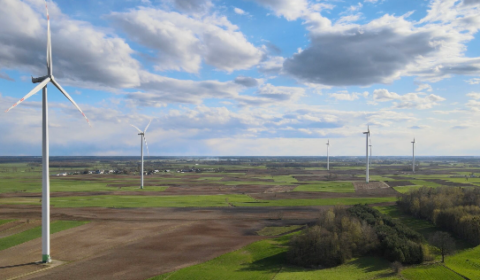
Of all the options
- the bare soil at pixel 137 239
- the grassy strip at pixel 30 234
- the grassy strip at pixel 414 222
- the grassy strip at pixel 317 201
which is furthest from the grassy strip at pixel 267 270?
the grassy strip at pixel 317 201

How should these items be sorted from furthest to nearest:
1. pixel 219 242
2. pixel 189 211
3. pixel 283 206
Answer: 1. pixel 283 206
2. pixel 189 211
3. pixel 219 242

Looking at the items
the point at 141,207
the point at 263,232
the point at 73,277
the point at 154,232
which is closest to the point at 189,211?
the point at 141,207

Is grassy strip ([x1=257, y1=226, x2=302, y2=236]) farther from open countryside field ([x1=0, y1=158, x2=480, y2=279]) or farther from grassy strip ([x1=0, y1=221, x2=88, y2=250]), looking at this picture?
grassy strip ([x1=0, y1=221, x2=88, y2=250])

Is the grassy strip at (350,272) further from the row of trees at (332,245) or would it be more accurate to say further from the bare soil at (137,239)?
the bare soil at (137,239)

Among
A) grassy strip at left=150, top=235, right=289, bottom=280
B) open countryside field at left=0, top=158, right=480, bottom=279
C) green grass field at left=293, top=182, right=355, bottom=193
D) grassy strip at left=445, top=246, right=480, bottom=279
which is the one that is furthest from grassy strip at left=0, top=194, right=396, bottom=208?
grassy strip at left=445, top=246, right=480, bottom=279

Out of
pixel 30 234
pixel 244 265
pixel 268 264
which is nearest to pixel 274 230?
pixel 268 264

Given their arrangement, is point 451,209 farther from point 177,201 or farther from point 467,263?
point 177,201

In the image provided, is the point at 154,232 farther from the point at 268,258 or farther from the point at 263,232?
the point at 268,258
